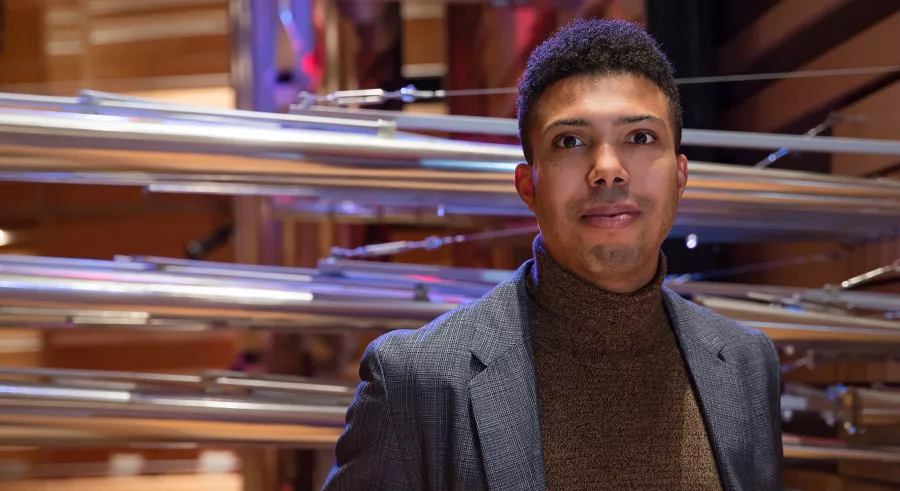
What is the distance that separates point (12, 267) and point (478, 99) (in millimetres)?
2032

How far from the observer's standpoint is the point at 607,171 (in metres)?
A: 1.11

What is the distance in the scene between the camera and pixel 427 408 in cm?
114

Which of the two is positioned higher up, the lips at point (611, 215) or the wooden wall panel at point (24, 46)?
the wooden wall panel at point (24, 46)

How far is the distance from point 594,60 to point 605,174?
0.52 ft

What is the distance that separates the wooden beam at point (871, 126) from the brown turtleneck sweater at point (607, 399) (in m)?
0.79

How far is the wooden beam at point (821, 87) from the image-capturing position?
1.77 m

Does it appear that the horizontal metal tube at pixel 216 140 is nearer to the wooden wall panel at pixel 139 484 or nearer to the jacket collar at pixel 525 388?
the jacket collar at pixel 525 388

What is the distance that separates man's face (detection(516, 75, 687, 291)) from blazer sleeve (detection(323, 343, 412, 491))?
28 cm

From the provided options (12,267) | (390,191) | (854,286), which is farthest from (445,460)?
(854,286)

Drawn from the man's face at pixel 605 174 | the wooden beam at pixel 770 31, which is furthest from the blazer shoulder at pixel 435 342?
the wooden beam at pixel 770 31

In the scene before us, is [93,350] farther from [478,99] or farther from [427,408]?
[427,408]

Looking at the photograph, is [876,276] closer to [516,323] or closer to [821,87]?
[821,87]

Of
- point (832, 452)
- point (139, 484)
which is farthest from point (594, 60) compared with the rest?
point (139, 484)

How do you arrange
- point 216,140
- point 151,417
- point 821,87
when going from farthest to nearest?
point 821,87
point 151,417
point 216,140
